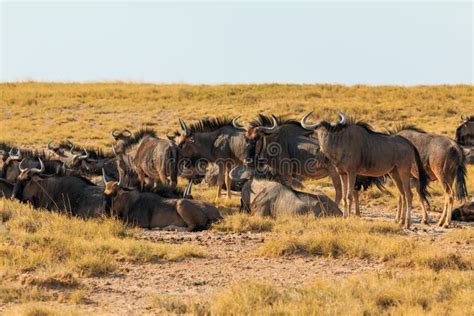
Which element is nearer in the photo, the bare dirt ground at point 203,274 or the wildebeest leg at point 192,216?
the bare dirt ground at point 203,274

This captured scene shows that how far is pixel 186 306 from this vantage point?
25.2 feet

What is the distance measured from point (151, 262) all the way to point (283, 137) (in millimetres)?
6459

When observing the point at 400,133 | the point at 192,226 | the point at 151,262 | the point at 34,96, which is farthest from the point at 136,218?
the point at 34,96

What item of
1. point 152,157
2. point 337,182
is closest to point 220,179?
point 152,157

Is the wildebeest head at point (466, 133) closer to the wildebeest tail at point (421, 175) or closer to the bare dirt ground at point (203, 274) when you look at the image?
the wildebeest tail at point (421, 175)

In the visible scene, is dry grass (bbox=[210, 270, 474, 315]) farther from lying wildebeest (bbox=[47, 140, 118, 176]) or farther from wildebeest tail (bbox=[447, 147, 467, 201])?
lying wildebeest (bbox=[47, 140, 118, 176])

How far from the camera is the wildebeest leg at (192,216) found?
42.1ft

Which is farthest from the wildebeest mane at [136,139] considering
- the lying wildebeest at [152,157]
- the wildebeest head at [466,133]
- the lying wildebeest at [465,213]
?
the wildebeest head at [466,133]

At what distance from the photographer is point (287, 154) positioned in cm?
1593

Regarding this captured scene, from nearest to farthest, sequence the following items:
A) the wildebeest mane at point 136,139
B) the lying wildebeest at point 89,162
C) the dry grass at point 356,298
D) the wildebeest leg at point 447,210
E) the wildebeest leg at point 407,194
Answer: the dry grass at point 356,298
the wildebeest leg at point 407,194
the wildebeest leg at point 447,210
the wildebeest mane at point 136,139
the lying wildebeest at point 89,162

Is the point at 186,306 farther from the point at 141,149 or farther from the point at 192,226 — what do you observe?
the point at 141,149

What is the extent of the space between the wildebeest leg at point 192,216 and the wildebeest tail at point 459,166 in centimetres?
435

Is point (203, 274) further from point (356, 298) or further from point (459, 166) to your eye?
point (459, 166)

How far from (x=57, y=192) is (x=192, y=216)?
2.38 metres
